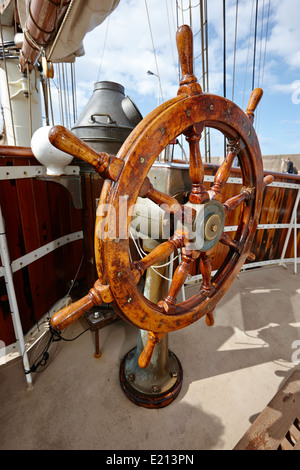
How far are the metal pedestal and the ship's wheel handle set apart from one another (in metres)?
0.51

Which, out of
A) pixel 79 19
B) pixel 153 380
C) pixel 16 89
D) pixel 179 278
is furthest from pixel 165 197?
pixel 16 89

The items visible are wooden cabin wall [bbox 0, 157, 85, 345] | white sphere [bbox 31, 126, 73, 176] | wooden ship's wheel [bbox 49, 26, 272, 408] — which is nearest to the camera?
wooden ship's wheel [bbox 49, 26, 272, 408]

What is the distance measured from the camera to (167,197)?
72 cm

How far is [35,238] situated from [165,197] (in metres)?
1.11

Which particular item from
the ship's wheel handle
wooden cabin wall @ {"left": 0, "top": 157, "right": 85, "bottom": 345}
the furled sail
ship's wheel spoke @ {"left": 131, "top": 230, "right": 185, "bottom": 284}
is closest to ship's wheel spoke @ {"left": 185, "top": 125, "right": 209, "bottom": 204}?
the ship's wheel handle

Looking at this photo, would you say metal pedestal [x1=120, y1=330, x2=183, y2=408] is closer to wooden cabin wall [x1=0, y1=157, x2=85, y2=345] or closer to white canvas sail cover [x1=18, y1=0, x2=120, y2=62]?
wooden cabin wall [x1=0, y1=157, x2=85, y2=345]

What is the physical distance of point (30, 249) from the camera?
1438 mm

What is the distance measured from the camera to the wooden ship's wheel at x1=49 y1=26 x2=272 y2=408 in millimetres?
574

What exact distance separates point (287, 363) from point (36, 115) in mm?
4409

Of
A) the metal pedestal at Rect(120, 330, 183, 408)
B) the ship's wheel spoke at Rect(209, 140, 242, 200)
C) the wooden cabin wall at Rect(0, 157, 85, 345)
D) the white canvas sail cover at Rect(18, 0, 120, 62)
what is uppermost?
the white canvas sail cover at Rect(18, 0, 120, 62)

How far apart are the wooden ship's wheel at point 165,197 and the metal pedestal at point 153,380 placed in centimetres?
51

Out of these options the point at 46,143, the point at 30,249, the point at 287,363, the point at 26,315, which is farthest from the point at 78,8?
the point at 287,363

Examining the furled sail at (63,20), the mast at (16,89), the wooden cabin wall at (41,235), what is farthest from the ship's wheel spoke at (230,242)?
the mast at (16,89)
